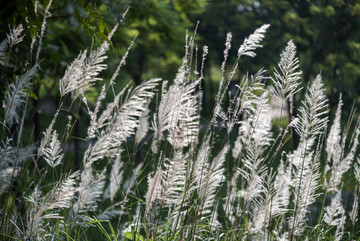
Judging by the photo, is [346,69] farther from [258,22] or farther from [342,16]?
[258,22]

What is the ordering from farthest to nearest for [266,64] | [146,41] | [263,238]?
[266,64] → [146,41] → [263,238]

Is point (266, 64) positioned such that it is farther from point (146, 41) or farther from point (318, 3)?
point (146, 41)

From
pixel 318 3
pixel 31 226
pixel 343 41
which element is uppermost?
pixel 318 3

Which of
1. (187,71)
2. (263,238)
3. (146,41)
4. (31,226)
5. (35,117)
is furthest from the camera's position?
(146,41)

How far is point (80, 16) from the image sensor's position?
213 centimetres

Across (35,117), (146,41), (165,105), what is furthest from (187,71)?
(146,41)

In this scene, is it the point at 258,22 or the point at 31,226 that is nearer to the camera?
the point at 31,226

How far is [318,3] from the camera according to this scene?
8.20m

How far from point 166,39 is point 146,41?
89cm

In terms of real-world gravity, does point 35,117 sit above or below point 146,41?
below

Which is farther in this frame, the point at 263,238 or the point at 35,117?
the point at 35,117

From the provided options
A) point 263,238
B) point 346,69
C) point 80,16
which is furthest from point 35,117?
point 346,69

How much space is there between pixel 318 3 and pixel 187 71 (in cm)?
699

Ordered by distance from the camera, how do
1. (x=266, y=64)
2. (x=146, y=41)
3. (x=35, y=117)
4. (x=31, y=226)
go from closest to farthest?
(x=31, y=226) → (x=35, y=117) → (x=146, y=41) → (x=266, y=64)
